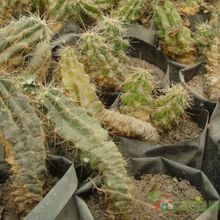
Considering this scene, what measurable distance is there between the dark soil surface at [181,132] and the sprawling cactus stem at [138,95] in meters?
0.14

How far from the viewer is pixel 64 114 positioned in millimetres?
1806

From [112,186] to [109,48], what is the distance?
780 mm

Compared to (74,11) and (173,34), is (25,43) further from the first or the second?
(173,34)

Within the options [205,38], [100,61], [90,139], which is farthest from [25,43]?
[205,38]

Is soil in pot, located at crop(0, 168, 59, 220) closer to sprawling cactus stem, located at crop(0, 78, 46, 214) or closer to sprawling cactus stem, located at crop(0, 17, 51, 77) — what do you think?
sprawling cactus stem, located at crop(0, 78, 46, 214)

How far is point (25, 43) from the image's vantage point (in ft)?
6.73

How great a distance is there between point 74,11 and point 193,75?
0.76m

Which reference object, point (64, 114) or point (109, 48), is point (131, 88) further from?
point (64, 114)

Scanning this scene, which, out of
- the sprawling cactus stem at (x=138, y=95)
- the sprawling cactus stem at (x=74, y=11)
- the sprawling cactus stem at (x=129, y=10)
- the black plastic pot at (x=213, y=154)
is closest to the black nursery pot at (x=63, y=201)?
the sprawling cactus stem at (x=138, y=95)

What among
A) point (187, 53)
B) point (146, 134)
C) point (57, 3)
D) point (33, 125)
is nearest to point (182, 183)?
point (146, 134)

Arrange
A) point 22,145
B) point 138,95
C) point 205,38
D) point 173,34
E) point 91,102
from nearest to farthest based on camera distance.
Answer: point 22,145 < point 91,102 < point 138,95 < point 173,34 < point 205,38

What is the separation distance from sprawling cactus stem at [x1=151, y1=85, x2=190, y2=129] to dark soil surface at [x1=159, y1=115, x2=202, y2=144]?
5 centimetres

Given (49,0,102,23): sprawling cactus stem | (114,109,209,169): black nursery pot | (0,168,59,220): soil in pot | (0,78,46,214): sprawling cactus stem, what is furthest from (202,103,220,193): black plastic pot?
(49,0,102,23): sprawling cactus stem

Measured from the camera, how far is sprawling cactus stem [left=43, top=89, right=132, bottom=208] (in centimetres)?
170
